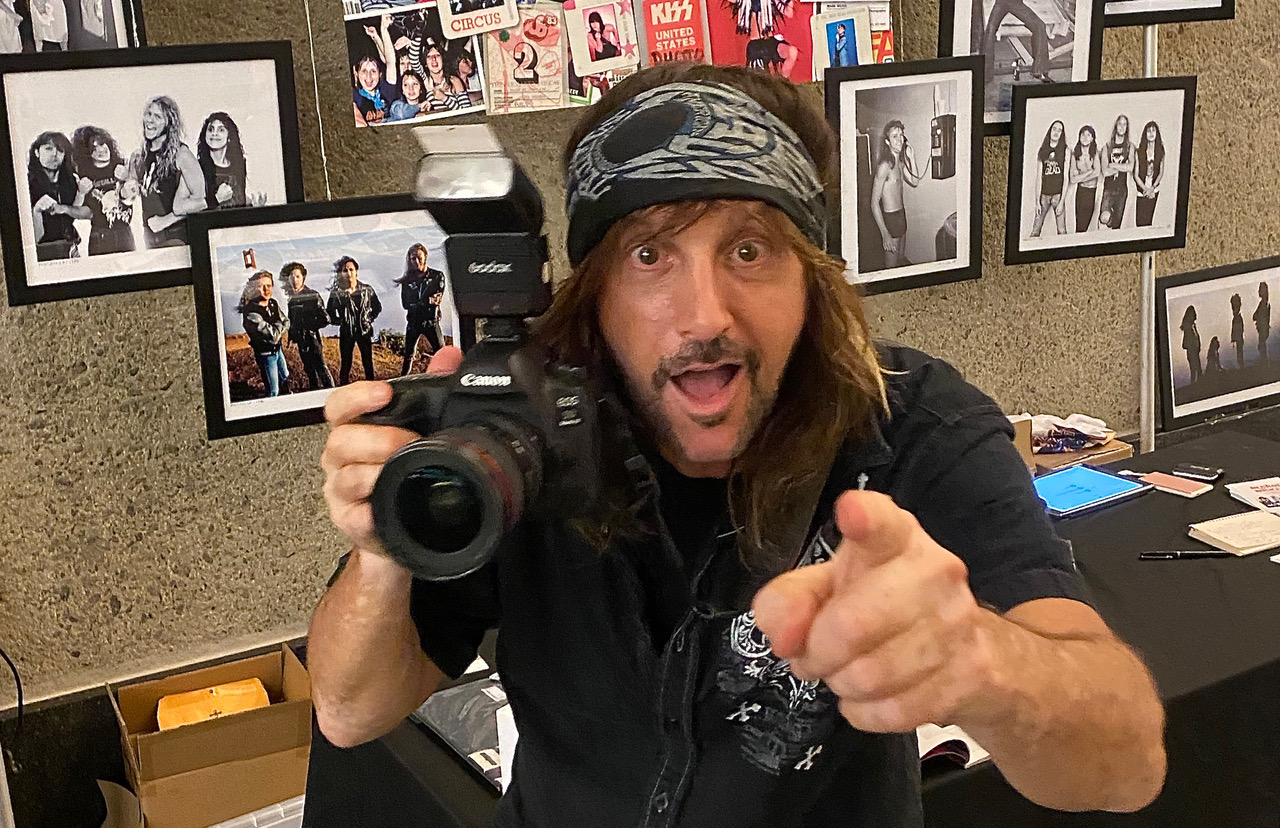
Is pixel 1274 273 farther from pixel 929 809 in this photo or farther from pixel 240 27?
pixel 240 27

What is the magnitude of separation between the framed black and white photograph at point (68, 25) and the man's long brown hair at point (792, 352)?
2.33 feet

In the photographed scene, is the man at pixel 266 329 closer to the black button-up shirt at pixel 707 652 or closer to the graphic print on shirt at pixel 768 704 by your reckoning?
the black button-up shirt at pixel 707 652

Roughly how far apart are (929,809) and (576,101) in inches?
45.5

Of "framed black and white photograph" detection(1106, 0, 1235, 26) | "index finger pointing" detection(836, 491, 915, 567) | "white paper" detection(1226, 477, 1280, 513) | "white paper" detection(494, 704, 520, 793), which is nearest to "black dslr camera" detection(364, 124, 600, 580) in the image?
"index finger pointing" detection(836, 491, 915, 567)

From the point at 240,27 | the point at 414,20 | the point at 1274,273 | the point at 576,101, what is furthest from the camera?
the point at 1274,273

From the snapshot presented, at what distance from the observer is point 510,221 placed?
0.83m

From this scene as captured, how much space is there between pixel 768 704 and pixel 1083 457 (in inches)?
57.6

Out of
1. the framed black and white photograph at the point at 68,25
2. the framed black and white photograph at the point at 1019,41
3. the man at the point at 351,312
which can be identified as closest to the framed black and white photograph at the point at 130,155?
the framed black and white photograph at the point at 68,25

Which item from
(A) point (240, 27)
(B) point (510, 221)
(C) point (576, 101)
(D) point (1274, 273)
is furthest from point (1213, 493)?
(A) point (240, 27)

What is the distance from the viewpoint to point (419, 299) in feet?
5.60

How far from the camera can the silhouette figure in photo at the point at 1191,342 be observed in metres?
2.50

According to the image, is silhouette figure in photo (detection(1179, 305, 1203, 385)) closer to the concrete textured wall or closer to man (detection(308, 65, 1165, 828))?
the concrete textured wall

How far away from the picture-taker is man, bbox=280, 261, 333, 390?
1.62m

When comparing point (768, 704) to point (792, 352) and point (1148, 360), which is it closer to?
point (792, 352)
